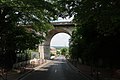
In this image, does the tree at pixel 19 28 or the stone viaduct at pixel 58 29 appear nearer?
the tree at pixel 19 28

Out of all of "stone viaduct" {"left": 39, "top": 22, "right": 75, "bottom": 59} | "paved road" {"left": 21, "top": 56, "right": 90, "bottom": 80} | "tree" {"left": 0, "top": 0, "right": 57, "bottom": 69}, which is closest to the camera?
"paved road" {"left": 21, "top": 56, "right": 90, "bottom": 80}

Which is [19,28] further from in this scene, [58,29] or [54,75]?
[58,29]

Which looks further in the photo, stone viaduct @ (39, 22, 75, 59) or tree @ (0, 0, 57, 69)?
stone viaduct @ (39, 22, 75, 59)

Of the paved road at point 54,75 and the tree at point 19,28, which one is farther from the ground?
the tree at point 19,28

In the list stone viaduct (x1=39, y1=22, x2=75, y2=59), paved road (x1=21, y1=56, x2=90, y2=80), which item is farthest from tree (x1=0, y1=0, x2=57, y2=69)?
stone viaduct (x1=39, y1=22, x2=75, y2=59)

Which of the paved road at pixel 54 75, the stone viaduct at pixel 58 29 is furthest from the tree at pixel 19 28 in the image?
the stone viaduct at pixel 58 29

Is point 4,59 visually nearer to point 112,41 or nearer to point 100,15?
point 112,41

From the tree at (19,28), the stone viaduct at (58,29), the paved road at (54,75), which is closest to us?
the paved road at (54,75)

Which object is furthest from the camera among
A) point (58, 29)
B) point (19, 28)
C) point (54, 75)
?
point (58, 29)

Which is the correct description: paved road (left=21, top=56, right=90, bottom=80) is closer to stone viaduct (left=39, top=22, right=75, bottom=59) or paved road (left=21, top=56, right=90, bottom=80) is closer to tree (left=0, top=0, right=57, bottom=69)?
tree (left=0, top=0, right=57, bottom=69)

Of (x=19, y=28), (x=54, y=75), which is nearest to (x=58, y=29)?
(x=19, y=28)

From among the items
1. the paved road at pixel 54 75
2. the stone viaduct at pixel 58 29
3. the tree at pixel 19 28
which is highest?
the stone viaduct at pixel 58 29

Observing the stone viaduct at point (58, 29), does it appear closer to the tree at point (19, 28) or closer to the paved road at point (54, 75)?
the paved road at point (54, 75)

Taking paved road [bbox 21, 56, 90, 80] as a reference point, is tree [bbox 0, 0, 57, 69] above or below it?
above
